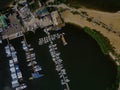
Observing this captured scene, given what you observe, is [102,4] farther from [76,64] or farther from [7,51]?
[7,51]

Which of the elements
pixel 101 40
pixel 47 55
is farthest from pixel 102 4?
pixel 47 55

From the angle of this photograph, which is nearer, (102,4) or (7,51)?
(7,51)

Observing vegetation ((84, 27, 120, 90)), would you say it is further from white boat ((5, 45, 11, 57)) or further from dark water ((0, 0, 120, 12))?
white boat ((5, 45, 11, 57))

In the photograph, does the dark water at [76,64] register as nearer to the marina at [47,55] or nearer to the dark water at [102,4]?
the marina at [47,55]

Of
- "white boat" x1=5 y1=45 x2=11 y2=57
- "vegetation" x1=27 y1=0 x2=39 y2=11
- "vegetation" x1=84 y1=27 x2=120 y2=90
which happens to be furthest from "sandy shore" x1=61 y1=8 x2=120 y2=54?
"white boat" x1=5 y1=45 x2=11 y2=57

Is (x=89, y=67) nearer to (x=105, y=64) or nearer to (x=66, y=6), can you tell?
(x=105, y=64)

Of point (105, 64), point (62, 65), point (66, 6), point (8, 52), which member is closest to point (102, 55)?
point (105, 64)

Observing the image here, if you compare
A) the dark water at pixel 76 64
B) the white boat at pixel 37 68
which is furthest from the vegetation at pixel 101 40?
the white boat at pixel 37 68
